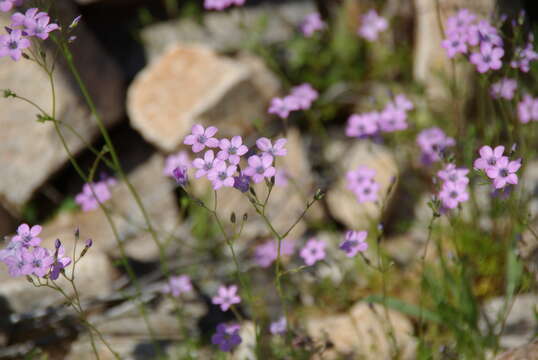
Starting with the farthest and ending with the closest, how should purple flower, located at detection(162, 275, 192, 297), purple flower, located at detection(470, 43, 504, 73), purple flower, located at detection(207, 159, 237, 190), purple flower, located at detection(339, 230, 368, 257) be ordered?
1. purple flower, located at detection(162, 275, 192, 297)
2. purple flower, located at detection(470, 43, 504, 73)
3. purple flower, located at detection(339, 230, 368, 257)
4. purple flower, located at detection(207, 159, 237, 190)

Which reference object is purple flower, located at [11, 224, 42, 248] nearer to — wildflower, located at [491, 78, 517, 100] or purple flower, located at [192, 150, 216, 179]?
purple flower, located at [192, 150, 216, 179]

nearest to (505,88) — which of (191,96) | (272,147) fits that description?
(272,147)

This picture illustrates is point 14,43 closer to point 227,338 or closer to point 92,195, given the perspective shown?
point 92,195

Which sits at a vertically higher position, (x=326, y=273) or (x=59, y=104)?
(x=59, y=104)

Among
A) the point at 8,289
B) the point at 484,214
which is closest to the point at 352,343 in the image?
the point at 484,214

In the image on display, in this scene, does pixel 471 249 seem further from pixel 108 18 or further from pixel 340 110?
pixel 108 18

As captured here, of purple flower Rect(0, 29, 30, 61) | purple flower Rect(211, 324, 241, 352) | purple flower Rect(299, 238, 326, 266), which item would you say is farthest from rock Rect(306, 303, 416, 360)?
purple flower Rect(0, 29, 30, 61)
